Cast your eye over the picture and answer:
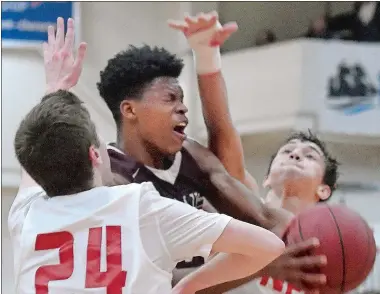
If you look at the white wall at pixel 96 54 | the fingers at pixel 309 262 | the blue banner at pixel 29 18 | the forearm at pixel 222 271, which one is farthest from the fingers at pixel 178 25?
the blue banner at pixel 29 18

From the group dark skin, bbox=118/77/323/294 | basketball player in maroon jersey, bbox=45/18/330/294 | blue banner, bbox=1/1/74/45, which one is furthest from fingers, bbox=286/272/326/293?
blue banner, bbox=1/1/74/45

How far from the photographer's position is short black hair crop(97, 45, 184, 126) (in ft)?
9.71

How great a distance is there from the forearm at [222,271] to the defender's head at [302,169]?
120 centimetres

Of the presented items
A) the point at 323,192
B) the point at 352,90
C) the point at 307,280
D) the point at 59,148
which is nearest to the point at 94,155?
the point at 59,148

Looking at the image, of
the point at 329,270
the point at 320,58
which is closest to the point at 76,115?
the point at 329,270

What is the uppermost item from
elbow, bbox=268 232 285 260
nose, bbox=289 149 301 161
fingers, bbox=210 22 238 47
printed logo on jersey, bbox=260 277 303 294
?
fingers, bbox=210 22 238 47

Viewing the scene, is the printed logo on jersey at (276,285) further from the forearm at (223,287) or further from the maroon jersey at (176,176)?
the forearm at (223,287)

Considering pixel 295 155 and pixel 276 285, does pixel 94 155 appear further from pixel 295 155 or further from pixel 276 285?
pixel 295 155

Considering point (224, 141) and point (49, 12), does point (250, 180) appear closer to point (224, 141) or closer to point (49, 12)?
point (224, 141)

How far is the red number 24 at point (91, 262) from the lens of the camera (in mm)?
2195

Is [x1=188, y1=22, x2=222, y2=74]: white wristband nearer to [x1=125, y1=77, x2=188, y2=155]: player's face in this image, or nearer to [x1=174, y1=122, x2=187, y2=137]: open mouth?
[x1=125, y1=77, x2=188, y2=155]: player's face

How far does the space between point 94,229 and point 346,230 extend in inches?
30.7

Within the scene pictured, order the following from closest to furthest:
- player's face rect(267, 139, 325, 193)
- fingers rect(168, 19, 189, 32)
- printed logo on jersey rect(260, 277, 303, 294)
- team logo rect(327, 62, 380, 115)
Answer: fingers rect(168, 19, 189, 32)
printed logo on jersey rect(260, 277, 303, 294)
player's face rect(267, 139, 325, 193)
team logo rect(327, 62, 380, 115)

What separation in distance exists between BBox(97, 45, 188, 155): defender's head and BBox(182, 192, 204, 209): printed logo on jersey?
202mm
